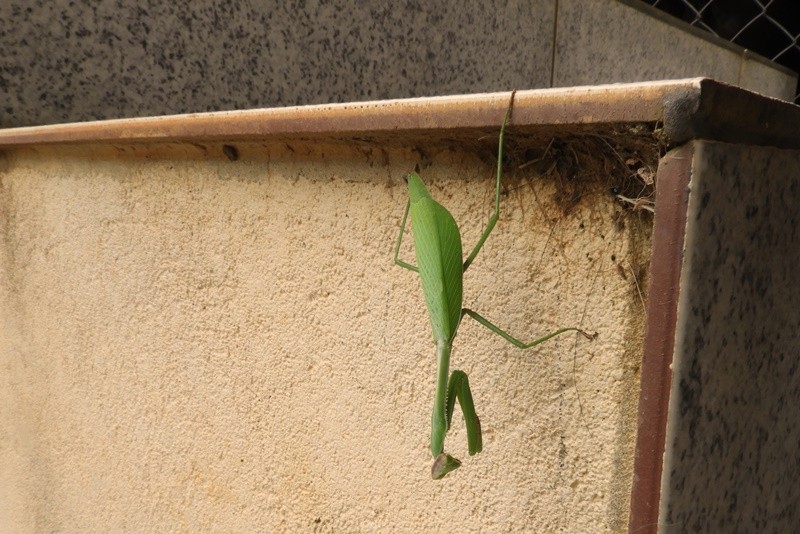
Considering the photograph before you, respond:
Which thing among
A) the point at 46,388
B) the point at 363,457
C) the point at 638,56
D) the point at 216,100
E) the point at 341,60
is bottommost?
the point at 46,388

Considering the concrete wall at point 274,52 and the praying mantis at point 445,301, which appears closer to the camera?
the praying mantis at point 445,301

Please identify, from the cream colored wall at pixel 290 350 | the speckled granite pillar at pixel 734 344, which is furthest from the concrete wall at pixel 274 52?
the speckled granite pillar at pixel 734 344

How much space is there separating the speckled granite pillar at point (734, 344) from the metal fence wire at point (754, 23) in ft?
10.9

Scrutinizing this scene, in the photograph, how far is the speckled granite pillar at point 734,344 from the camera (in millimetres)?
559

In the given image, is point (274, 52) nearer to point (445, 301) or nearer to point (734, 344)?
point (445, 301)

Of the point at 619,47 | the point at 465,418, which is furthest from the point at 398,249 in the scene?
the point at 619,47

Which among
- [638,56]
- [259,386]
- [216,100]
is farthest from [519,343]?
[638,56]

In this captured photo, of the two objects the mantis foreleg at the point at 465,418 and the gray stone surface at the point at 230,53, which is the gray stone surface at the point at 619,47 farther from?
the mantis foreleg at the point at 465,418

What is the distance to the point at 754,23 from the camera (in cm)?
374

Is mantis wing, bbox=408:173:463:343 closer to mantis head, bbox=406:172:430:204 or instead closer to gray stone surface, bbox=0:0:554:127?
mantis head, bbox=406:172:430:204

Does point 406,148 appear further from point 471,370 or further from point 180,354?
point 180,354

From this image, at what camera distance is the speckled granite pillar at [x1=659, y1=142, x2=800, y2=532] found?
22.0 inches

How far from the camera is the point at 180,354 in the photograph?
1.25m

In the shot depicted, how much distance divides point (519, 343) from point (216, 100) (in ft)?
4.36
